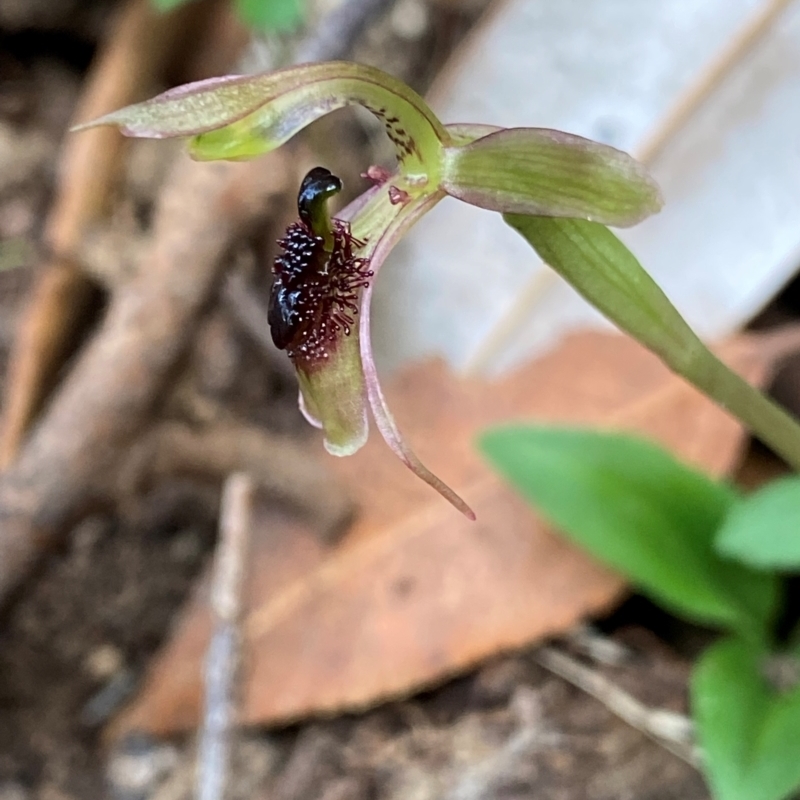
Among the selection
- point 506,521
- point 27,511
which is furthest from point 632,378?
point 27,511

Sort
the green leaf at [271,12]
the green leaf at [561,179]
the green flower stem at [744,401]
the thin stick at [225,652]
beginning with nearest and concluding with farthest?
1. the green leaf at [561,179]
2. the green flower stem at [744,401]
3. the thin stick at [225,652]
4. the green leaf at [271,12]

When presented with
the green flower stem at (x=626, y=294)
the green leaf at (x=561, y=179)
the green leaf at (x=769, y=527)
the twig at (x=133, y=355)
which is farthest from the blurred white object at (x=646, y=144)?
the green leaf at (x=561, y=179)

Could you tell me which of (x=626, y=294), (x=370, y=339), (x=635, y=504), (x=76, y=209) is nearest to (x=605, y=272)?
(x=626, y=294)

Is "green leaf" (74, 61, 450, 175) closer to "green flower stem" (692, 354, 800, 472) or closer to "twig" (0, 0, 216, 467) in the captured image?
"green flower stem" (692, 354, 800, 472)

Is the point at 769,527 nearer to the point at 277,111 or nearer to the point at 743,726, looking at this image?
the point at 743,726

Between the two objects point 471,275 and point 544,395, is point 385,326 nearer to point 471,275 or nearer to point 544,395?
point 471,275

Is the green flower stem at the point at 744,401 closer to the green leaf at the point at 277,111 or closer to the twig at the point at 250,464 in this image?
the green leaf at the point at 277,111
